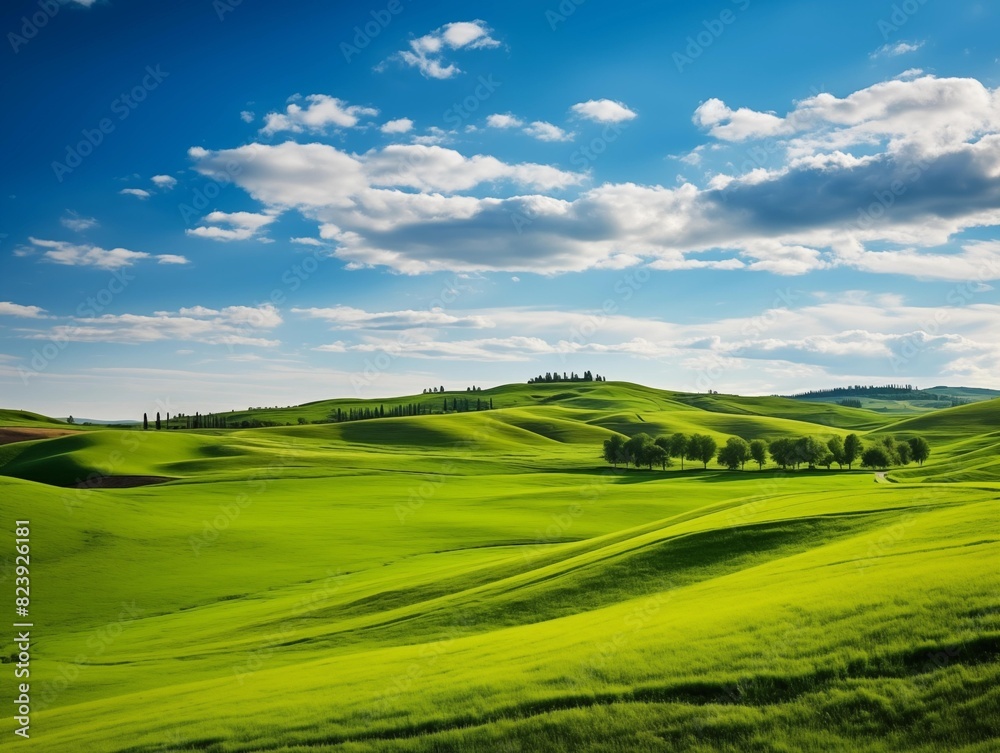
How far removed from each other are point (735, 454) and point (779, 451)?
7.50 meters

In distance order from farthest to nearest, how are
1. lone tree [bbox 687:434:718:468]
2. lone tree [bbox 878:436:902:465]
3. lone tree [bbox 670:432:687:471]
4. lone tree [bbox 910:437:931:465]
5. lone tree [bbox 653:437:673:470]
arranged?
lone tree [bbox 670:432:687:471], lone tree [bbox 687:434:718:468], lone tree [bbox 653:437:673:470], lone tree [bbox 910:437:931:465], lone tree [bbox 878:436:902:465]

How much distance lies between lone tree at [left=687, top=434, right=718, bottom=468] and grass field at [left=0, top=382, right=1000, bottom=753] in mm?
58469

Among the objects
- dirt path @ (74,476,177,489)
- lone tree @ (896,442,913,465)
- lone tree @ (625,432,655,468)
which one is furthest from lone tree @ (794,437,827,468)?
dirt path @ (74,476,177,489)

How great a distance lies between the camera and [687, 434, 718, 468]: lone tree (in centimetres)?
13025

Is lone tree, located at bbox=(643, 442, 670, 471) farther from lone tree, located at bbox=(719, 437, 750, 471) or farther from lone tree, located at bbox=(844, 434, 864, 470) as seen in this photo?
lone tree, located at bbox=(844, 434, 864, 470)

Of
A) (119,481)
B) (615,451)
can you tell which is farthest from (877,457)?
(119,481)

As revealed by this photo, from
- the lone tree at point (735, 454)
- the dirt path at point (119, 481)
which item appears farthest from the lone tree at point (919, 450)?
the dirt path at point (119, 481)

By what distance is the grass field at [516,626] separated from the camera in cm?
1248

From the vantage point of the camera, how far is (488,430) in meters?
184

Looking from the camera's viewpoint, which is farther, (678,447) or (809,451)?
(678,447)

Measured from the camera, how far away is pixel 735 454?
124 metres

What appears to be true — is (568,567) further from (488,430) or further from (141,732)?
(488,430)

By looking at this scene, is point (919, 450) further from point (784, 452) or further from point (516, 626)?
point (516, 626)

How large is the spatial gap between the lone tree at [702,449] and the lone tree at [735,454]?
3.55 metres
